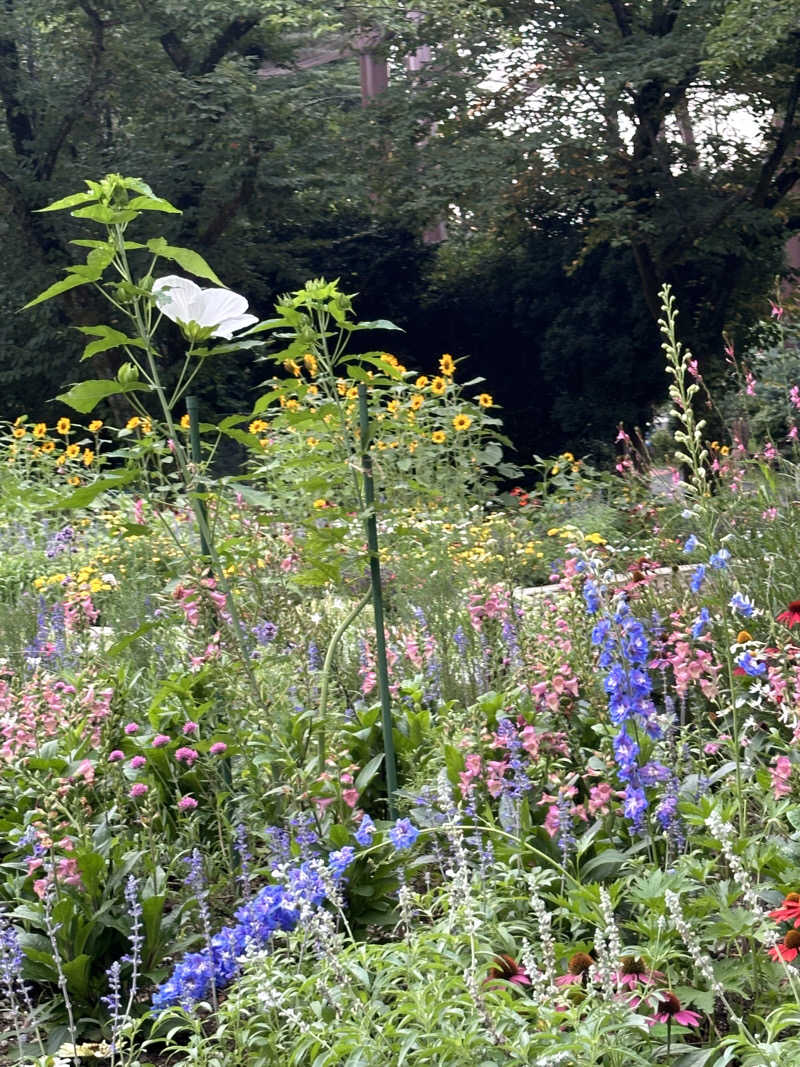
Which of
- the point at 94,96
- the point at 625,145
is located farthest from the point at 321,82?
the point at 625,145

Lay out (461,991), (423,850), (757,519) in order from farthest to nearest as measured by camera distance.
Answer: (757,519), (423,850), (461,991)

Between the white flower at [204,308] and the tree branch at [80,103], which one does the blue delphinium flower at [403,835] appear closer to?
the white flower at [204,308]

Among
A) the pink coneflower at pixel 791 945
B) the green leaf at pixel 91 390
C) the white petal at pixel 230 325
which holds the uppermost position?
the white petal at pixel 230 325

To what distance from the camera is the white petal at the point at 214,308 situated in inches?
113

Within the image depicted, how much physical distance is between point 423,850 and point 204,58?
45.5ft

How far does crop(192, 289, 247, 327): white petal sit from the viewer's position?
2879 millimetres

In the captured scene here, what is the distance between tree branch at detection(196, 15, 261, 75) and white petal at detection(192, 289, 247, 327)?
1309cm

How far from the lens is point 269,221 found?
53.5 ft

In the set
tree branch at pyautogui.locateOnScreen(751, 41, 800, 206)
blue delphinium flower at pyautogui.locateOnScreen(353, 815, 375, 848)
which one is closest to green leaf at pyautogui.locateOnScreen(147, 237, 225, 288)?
blue delphinium flower at pyautogui.locateOnScreen(353, 815, 375, 848)

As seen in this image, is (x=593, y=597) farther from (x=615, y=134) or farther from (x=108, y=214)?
(x=615, y=134)

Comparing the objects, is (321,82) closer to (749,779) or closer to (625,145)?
(625,145)

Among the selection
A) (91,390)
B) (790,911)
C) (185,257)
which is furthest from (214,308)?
(790,911)

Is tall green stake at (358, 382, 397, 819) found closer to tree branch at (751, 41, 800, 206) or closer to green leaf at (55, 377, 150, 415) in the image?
green leaf at (55, 377, 150, 415)

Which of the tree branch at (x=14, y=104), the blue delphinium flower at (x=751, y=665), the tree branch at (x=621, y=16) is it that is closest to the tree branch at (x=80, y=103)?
the tree branch at (x=14, y=104)
